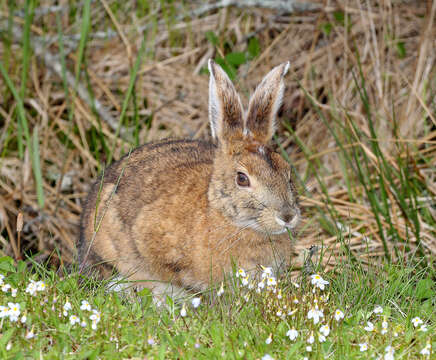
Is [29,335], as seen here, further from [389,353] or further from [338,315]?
[389,353]

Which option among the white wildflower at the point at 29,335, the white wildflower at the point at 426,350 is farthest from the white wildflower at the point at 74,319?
the white wildflower at the point at 426,350

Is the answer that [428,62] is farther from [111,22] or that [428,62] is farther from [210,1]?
[111,22]

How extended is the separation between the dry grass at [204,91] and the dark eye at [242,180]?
5.51 ft

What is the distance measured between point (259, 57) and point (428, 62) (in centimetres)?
177

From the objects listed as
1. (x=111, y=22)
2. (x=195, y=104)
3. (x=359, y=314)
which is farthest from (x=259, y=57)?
(x=359, y=314)

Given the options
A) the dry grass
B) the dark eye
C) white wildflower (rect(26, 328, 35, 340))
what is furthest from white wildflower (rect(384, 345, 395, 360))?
the dry grass

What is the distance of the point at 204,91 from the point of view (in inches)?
269

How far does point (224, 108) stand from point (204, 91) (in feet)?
8.94

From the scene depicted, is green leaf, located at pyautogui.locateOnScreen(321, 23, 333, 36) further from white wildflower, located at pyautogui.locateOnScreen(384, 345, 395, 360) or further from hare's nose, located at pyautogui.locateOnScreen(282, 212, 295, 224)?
white wildflower, located at pyautogui.locateOnScreen(384, 345, 395, 360)

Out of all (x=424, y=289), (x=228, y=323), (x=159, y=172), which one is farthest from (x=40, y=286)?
(x=424, y=289)

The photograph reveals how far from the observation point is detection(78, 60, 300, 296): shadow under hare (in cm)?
390

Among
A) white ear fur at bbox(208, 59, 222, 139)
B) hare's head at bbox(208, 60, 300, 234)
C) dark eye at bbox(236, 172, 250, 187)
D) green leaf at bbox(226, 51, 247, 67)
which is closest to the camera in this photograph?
hare's head at bbox(208, 60, 300, 234)

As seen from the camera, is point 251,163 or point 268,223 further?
point 251,163

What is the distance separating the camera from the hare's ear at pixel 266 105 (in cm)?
420
